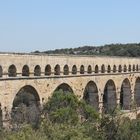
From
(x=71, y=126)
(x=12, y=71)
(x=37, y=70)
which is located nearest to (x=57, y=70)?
(x=37, y=70)

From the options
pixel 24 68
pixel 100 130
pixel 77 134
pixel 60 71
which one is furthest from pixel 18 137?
pixel 60 71

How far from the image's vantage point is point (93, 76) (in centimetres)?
3741

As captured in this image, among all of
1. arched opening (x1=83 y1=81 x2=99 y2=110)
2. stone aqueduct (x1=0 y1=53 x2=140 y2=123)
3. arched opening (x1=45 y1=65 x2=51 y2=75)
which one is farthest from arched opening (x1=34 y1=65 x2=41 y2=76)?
arched opening (x1=83 y1=81 x2=99 y2=110)

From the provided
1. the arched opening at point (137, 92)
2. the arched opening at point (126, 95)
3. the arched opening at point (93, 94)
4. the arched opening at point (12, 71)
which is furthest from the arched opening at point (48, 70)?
the arched opening at point (137, 92)

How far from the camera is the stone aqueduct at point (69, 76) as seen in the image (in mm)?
26922

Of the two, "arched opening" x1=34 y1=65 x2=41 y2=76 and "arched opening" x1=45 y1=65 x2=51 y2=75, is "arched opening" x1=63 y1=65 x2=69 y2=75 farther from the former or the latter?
"arched opening" x1=34 y1=65 x2=41 y2=76

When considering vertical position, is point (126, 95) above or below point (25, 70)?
below

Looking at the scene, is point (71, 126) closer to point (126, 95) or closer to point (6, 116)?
point (6, 116)

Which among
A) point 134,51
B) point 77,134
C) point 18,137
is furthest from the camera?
point 134,51

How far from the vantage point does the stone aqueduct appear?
2692cm

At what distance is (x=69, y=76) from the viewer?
33562 mm

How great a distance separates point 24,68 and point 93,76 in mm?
10063

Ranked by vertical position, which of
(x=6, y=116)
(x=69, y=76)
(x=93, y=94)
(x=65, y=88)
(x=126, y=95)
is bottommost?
(x=126, y=95)

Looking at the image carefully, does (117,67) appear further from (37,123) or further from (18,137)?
Result: (18,137)
